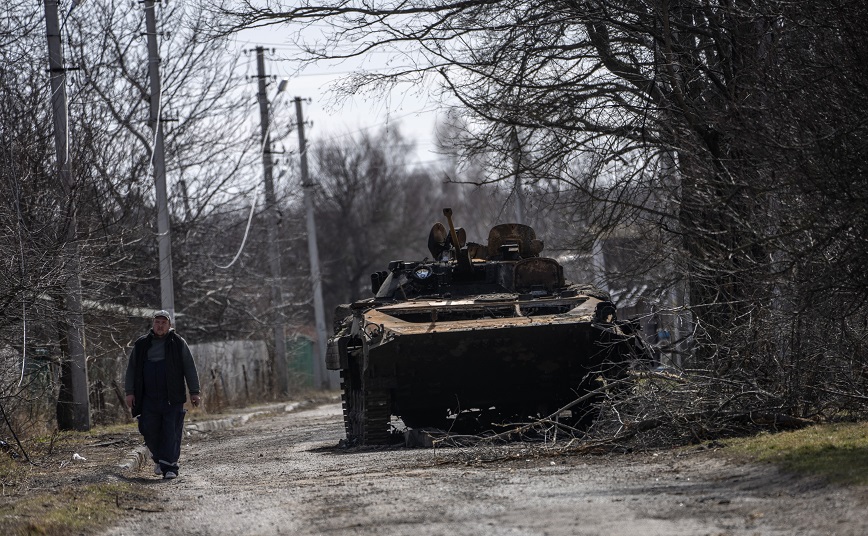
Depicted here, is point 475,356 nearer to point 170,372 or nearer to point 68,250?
point 170,372

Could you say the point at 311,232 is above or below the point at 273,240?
above

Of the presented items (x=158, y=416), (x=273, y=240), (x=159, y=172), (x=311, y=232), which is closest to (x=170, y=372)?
(x=158, y=416)

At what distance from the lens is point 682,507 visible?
24.5ft

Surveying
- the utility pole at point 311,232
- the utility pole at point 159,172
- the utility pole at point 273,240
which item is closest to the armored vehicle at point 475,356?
the utility pole at point 159,172

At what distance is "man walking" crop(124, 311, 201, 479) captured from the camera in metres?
12.2

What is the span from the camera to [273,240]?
32.2 m

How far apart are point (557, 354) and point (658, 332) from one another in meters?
1.12

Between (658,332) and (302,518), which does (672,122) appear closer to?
(658,332)

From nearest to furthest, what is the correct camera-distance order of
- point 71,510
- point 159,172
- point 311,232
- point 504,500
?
point 504,500
point 71,510
point 159,172
point 311,232

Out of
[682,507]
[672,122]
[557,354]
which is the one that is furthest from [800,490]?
[672,122]

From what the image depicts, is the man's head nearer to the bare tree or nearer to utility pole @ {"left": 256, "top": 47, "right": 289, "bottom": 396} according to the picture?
the bare tree

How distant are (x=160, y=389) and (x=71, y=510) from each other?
341 centimetres

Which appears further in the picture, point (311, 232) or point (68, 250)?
point (311, 232)

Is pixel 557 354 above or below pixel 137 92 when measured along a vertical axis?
below
